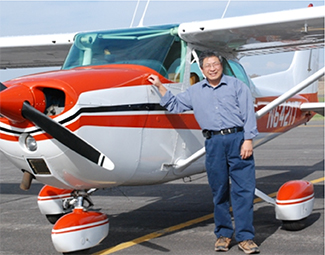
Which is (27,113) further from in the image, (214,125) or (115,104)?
(214,125)

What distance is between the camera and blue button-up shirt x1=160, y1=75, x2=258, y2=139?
15.8 ft

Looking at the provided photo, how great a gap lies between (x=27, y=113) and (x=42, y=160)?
48 centimetres

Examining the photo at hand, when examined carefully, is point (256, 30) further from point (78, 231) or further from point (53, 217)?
point (53, 217)

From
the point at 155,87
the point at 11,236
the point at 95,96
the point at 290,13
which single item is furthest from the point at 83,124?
the point at 290,13

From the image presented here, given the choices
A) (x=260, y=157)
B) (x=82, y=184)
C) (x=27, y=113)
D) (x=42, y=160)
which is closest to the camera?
(x=27, y=113)

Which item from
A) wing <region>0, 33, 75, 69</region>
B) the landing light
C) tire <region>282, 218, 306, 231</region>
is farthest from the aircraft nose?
tire <region>282, 218, 306, 231</region>

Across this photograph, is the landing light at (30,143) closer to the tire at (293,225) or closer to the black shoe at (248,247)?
the black shoe at (248,247)

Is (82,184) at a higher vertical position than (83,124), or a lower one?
lower

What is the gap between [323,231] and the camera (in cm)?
559

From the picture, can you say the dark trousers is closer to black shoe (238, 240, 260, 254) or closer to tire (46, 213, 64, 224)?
black shoe (238, 240, 260, 254)

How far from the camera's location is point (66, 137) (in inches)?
168

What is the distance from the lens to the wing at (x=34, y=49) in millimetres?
7160

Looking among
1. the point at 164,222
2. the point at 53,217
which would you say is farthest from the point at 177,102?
the point at 53,217

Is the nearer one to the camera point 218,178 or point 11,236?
point 218,178
